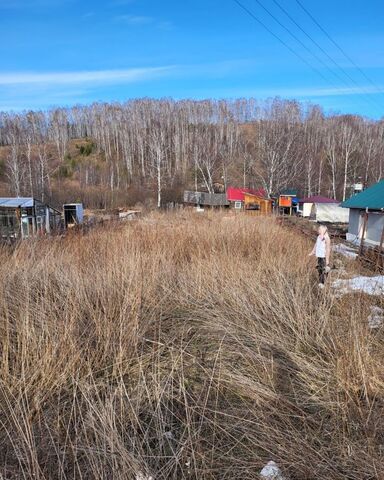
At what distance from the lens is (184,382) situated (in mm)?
Answer: 3143

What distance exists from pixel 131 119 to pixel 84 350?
8292 centimetres

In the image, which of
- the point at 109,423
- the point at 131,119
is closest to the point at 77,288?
the point at 109,423

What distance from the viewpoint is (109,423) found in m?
2.39

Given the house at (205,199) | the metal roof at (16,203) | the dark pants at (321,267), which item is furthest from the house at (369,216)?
the house at (205,199)

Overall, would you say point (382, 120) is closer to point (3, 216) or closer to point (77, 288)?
point (3, 216)

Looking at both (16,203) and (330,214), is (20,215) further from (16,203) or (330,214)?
(330,214)

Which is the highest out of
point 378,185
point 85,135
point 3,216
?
point 85,135

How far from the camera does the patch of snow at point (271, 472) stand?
2152 millimetres

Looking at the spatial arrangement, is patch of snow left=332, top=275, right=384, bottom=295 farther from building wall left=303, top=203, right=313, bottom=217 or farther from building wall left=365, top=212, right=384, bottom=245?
building wall left=303, top=203, right=313, bottom=217

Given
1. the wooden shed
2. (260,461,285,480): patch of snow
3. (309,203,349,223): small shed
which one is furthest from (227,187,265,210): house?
(260,461,285,480): patch of snow

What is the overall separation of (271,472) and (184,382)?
1096 millimetres

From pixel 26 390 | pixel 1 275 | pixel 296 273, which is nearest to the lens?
pixel 26 390

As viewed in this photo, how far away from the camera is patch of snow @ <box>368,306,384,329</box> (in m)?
4.00

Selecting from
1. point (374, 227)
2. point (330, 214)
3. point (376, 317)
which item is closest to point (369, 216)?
point (374, 227)
